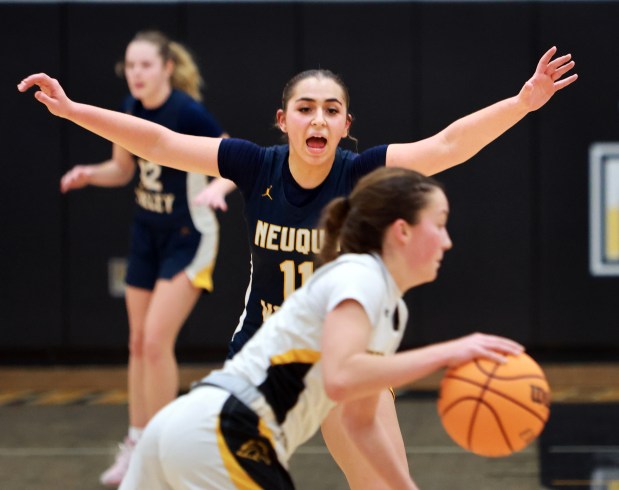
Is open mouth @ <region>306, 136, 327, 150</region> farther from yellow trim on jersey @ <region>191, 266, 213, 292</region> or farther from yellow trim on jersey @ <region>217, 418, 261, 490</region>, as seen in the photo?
yellow trim on jersey @ <region>191, 266, 213, 292</region>

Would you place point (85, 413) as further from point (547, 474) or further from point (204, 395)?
point (204, 395)

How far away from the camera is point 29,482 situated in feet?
19.4

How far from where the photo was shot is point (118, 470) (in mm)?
5949

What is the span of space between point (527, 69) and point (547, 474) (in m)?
4.21

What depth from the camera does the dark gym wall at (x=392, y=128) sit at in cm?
933

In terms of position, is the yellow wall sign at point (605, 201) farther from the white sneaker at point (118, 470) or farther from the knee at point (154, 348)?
the white sneaker at point (118, 470)

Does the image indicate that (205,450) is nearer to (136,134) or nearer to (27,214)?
(136,134)

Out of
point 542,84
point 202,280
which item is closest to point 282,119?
point 542,84

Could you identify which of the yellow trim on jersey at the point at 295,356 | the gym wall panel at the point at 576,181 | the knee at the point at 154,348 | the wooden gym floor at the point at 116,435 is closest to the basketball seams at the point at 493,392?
the yellow trim on jersey at the point at 295,356

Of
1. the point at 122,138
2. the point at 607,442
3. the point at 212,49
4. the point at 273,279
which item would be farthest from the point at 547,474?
the point at 212,49

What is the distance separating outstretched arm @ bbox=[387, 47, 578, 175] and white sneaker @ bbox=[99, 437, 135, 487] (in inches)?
106

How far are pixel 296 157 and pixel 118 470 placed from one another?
2.50 meters

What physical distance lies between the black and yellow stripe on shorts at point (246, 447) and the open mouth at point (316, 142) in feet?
4.68

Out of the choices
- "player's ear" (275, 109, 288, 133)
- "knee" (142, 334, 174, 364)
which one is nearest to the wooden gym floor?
"knee" (142, 334, 174, 364)
